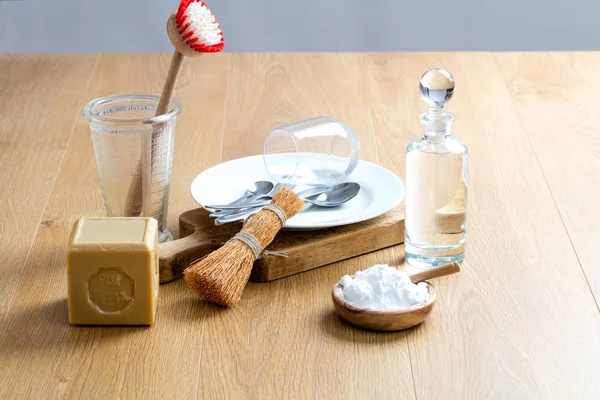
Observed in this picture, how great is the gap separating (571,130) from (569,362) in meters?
0.78

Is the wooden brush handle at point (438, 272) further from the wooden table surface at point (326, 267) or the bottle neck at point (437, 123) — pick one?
the bottle neck at point (437, 123)

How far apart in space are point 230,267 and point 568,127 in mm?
848

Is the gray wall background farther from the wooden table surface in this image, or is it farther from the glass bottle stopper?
the glass bottle stopper

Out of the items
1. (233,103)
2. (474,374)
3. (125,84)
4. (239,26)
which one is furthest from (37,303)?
(239,26)

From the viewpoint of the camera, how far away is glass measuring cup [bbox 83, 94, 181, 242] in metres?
1.03

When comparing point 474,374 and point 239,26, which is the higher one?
point 474,374

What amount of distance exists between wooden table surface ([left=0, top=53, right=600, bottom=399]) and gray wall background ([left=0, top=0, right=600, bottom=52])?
3.19 feet

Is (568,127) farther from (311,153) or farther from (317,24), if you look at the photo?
(317,24)

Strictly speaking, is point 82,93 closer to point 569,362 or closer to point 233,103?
point 233,103

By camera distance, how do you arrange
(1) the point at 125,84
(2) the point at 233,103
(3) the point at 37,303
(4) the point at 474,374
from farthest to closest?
(1) the point at 125,84 < (2) the point at 233,103 < (3) the point at 37,303 < (4) the point at 474,374

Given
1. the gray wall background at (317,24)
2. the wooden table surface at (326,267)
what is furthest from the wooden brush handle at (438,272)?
the gray wall background at (317,24)

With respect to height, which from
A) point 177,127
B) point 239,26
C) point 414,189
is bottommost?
point 239,26

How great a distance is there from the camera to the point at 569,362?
85 centimetres

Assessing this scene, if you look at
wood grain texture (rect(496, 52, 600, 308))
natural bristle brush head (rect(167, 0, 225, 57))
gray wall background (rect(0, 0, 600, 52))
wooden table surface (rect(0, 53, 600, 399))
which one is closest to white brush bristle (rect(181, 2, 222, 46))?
natural bristle brush head (rect(167, 0, 225, 57))
